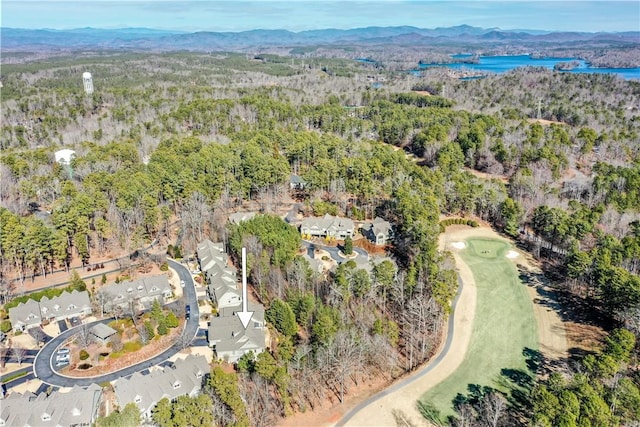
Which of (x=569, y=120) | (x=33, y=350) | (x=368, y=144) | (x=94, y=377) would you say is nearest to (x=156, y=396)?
(x=94, y=377)

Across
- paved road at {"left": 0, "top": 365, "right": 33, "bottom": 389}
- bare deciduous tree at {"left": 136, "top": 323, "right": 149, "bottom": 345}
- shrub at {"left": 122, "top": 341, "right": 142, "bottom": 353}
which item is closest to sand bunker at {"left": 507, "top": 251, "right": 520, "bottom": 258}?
bare deciduous tree at {"left": 136, "top": 323, "right": 149, "bottom": 345}

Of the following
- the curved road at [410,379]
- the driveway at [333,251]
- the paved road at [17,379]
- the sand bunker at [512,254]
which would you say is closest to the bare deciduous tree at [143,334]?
the paved road at [17,379]

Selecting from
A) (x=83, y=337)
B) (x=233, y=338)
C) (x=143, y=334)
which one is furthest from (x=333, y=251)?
(x=83, y=337)

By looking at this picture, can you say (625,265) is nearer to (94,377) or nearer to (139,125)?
(94,377)

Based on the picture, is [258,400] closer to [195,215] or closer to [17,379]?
[17,379]

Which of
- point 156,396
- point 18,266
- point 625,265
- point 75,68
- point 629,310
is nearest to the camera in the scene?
point 156,396

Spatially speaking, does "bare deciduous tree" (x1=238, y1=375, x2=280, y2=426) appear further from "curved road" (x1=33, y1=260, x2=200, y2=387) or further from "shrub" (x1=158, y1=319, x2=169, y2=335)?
"shrub" (x1=158, y1=319, x2=169, y2=335)
